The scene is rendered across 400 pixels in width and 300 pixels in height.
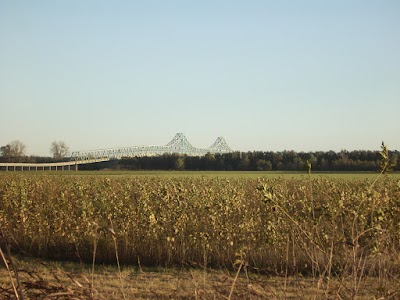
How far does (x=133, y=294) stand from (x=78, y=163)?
8351 centimetres

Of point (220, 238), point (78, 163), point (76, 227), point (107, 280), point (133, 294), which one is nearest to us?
point (133, 294)

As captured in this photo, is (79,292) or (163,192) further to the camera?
(163,192)

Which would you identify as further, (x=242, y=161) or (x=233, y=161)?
(x=233, y=161)

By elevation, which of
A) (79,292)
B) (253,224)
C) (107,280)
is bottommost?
(107,280)

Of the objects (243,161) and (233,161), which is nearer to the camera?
(243,161)

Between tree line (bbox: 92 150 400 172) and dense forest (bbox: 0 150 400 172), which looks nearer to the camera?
tree line (bbox: 92 150 400 172)

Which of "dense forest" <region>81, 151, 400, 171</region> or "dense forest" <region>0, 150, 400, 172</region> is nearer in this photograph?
"dense forest" <region>81, 151, 400, 171</region>

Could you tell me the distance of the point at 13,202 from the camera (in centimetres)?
1752

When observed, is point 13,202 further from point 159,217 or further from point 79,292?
point 79,292

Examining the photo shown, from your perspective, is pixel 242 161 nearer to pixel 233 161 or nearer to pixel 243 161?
pixel 243 161

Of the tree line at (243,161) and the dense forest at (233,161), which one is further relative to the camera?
the dense forest at (233,161)

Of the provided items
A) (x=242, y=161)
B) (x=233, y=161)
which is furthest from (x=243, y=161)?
(x=233, y=161)

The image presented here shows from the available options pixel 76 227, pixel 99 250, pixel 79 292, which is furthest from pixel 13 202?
pixel 79 292

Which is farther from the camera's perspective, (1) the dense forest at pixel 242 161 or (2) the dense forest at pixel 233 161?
(2) the dense forest at pixel 233 161
